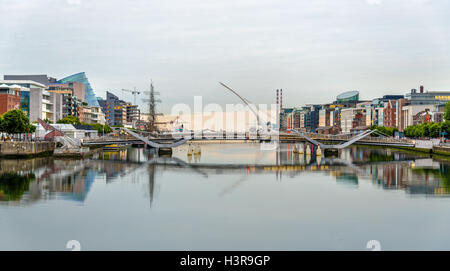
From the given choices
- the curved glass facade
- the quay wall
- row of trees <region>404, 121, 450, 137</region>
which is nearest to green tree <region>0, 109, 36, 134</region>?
the quay wall

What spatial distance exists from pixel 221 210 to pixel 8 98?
49839 millimetres

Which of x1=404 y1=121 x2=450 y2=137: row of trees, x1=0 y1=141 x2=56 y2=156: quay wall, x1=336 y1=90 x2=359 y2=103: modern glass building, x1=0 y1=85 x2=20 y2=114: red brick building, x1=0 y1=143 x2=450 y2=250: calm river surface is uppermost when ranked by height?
x1=336 y1=90 x2=359 y2=103: modern glass building

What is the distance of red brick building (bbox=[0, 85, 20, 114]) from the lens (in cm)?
5984

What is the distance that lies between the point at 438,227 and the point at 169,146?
127 feet

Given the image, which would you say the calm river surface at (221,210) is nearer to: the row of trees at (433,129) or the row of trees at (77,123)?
the row of trees at (433,129)

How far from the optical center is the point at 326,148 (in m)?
53.0

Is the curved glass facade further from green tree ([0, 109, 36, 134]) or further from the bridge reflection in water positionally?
the bridge reflection in water

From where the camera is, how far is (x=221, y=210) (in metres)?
19.2

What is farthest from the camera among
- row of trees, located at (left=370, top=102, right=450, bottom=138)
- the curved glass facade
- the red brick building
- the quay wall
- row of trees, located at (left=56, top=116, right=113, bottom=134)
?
the curved glass facade

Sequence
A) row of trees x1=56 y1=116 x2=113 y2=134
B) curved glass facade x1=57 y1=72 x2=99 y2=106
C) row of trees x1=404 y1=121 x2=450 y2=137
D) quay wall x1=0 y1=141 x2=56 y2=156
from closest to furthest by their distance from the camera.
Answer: quay wall x1=0 y1=141 x2=56 y2=156
row of trees x1=404 y1=121 x2=450 y2=137
row of trees x1=56 y1=116 x2=113 y2=134
curved glass facade x1=57 y1=72 x2=99 y2=106

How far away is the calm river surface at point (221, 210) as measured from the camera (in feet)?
47.1

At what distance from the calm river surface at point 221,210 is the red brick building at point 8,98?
29998 millimetres

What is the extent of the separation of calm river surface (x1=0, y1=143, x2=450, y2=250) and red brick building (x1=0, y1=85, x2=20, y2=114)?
29998mm
